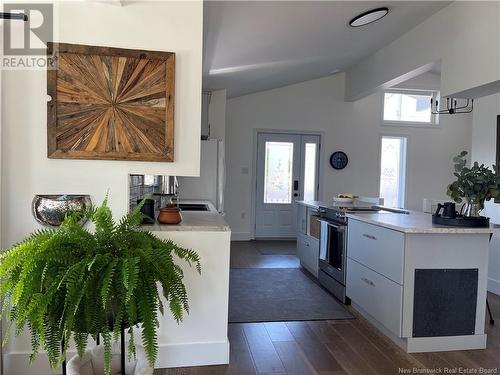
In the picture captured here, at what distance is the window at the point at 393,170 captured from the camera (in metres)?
7.26

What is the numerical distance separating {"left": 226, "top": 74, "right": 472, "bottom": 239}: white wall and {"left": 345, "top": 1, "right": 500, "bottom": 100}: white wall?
1.95 m

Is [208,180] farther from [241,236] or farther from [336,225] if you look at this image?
[241,236]

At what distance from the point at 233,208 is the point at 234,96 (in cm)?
203

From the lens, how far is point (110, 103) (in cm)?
227

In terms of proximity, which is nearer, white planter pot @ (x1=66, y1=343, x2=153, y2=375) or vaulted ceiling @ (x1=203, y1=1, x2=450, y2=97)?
white planter pot @ (x1=66, y1=343, x2=153, y2=375)

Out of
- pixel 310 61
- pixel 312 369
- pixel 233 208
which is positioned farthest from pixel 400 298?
pixel 233 208

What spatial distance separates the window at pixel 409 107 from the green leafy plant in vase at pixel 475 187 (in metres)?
4.56

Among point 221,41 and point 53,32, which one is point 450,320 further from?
point 53,32

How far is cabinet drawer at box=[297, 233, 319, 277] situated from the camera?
14.7 feet

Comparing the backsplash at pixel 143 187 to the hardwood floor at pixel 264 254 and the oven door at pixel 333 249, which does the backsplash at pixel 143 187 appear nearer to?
the hardwood floor at pixel 264 254

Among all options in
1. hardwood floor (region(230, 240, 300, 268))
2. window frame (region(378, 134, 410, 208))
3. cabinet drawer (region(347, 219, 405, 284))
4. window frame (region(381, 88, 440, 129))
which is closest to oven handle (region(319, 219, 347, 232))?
cabinet drawer (region(347, 219, 405, 284))


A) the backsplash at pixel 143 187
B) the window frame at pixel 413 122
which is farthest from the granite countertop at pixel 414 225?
the window frame at pixel 413 122

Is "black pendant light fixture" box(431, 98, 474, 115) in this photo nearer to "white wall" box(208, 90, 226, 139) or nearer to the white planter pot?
"white wall" box(208, 90, 226, 139)

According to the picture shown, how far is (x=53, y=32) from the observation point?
7.27 ft
